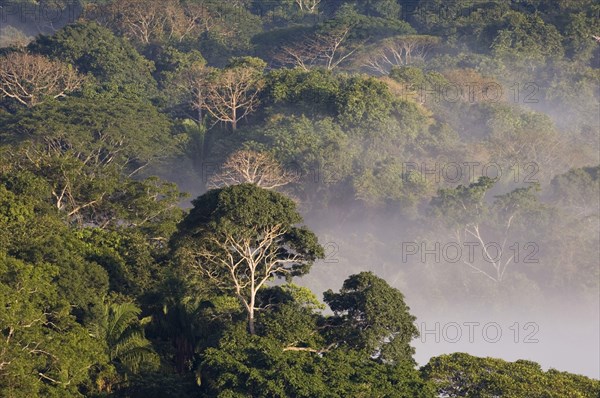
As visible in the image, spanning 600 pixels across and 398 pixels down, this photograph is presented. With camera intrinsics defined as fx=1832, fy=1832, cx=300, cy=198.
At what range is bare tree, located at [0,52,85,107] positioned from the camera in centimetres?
8550

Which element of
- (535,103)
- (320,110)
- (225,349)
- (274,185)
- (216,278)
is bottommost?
(225,349)

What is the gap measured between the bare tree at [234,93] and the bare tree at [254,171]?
5511 millimetres

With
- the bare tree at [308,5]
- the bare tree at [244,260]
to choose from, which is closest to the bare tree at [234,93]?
the bare tree at [244,260]

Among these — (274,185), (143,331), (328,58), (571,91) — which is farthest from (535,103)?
(143,331)

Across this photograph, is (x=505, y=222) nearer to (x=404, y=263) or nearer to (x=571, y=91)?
(x=404, y=263)

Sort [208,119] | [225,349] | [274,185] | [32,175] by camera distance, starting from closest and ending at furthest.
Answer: [225,349] < [32,175] < [274,185] < [208,119]

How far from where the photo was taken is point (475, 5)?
108875 mm

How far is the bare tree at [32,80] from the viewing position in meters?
85.5

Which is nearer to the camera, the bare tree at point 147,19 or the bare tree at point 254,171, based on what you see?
the bare tree at point 254,171

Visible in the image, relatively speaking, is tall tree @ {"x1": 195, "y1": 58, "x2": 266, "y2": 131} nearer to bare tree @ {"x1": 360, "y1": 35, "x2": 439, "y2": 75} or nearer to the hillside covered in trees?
the hillside covered in trees

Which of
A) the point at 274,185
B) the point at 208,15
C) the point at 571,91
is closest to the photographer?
the point at 274,185

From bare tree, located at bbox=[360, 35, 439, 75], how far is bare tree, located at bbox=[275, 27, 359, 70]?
1.22 metres

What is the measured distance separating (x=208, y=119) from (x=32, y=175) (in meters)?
31.8

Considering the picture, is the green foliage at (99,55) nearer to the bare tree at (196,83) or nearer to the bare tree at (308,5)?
the bare tree at (196,83)
